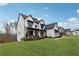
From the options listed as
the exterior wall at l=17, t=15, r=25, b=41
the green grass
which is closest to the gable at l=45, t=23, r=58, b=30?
the green grass

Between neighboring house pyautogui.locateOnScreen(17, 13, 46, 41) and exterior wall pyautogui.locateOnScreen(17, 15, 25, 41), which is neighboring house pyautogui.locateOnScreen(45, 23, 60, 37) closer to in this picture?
neighboring house pyautogui.locateOnScreen(17, 13, 46, 41)

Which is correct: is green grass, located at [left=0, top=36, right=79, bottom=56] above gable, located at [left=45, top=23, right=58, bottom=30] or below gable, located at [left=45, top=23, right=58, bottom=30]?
below

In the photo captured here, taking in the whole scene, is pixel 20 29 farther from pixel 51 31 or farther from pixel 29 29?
pixel 51 31

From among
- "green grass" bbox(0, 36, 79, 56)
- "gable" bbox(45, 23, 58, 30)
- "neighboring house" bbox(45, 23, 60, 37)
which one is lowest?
"green grass" bbox(0, 36, 79, 56)

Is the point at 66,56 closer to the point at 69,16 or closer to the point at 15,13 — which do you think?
the point at 69,16

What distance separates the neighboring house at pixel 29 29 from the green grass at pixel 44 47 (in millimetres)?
63

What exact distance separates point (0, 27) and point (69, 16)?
677mm

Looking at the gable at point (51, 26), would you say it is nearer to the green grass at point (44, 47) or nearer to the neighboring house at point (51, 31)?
the neighboring house at point (51, 31)

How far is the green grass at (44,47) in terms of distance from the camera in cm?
201

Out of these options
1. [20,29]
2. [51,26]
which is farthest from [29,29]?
[51,26]

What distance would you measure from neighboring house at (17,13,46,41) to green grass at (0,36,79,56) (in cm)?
6

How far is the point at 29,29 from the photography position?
81.1 inches

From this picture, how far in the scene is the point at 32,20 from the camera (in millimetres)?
2035

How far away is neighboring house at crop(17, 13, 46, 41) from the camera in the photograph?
2.04 metres
